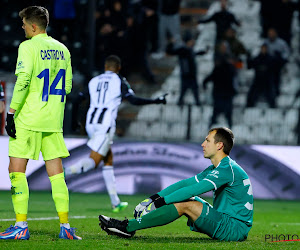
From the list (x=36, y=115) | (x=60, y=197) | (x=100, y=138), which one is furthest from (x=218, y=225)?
(x=100, y=138)

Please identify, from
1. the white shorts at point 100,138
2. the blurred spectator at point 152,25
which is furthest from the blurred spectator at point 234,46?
the white shorts at point 100,138

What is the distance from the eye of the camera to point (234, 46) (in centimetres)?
1552

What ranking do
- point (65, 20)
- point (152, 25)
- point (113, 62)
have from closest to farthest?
point (113, 62) → point (65, 20) → point (152, 25)

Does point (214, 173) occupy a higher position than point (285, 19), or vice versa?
point (285, 19)

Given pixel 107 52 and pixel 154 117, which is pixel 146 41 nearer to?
pixel 107 52

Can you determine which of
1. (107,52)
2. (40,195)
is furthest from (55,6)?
(40,195)

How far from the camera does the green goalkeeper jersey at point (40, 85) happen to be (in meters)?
5.25

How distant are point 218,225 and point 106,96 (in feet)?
13.7

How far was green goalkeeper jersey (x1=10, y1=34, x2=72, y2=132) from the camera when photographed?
5.25 m

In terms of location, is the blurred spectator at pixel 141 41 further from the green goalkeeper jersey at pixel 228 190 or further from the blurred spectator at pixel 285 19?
the green goalkeeper jersey at pixel 228 190

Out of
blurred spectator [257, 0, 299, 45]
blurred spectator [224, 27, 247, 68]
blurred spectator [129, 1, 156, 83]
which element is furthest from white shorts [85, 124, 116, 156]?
blurred spectator [257, 0, 299, 45]

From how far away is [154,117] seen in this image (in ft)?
42.8

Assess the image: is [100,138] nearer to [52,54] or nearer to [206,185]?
[52,54]

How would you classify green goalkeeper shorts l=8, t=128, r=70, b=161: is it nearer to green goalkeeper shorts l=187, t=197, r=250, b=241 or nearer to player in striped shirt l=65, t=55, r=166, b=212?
green goalkeeper shorts l=187, t=197, r=250, b=241
